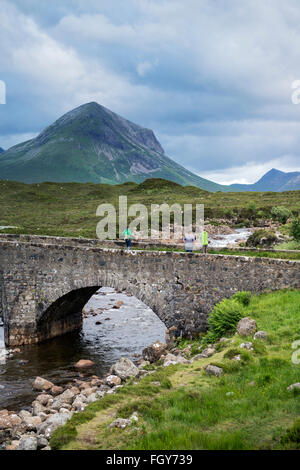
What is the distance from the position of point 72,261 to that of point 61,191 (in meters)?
101

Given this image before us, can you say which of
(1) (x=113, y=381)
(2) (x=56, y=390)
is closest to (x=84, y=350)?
(2) (x=56, y=390)

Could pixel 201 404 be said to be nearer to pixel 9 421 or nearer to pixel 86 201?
pixel 9 421

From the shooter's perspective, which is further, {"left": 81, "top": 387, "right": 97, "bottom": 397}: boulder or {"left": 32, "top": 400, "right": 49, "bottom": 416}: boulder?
{"left": 81, "top": 387, "right": 97, "bottom": 397}: boulder

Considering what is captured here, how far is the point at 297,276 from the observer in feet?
55.1

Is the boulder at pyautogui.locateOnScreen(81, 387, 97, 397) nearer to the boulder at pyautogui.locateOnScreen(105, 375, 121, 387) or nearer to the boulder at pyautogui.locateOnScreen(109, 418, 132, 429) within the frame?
the boulder at pyautogui.locateOnScreen(105, 375, 121, 387)

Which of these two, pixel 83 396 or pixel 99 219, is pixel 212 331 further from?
pixel 99 219

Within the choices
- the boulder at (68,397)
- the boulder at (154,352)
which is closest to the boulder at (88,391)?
the boulder at (68,397)

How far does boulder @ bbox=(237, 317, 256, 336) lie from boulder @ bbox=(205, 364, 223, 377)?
2.69 meters

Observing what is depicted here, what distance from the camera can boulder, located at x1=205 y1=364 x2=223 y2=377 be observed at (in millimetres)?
11459

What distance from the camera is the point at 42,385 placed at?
17.3 m

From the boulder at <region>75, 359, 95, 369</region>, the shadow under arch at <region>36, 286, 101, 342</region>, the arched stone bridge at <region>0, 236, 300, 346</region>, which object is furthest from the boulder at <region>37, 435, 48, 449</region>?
the shadow under arch at <region>36, 286, 101, 342</region>

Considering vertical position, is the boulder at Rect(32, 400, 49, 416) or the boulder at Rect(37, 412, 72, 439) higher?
the boulder at Rect(37, 412, 72, 439)

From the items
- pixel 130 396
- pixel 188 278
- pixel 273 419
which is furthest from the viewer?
pixel 188 278
